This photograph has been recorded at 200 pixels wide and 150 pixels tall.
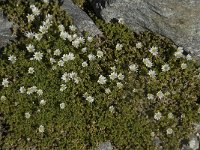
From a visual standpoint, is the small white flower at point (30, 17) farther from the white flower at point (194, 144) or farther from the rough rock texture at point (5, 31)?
the white flower at point (194, 144)

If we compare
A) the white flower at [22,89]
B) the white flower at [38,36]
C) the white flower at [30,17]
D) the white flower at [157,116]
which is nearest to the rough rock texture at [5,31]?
the white flower at [30,17]

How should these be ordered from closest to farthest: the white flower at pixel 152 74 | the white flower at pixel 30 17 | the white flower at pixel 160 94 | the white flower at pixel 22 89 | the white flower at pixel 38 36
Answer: the white flower at pixel 22 89
the white flower at pixel 160 94
the white flower at pixel 152 74
the white flower at pixel 38 36
the white flower at pixel 30 17

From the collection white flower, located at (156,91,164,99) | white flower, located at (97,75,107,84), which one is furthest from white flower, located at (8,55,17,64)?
white flower, located at (156,91,164,99)

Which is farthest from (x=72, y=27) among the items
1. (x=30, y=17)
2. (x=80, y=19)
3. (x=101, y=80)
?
(x=101, y=80)

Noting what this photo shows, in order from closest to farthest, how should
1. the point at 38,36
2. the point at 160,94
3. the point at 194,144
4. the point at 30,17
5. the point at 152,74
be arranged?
the point at 194,144
the point at 160,94
the point at 152,74
the point at 38,36
the point at 30,17

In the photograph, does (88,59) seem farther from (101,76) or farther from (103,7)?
(103,7)

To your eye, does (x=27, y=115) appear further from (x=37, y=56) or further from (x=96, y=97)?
(x=96, y=97)
